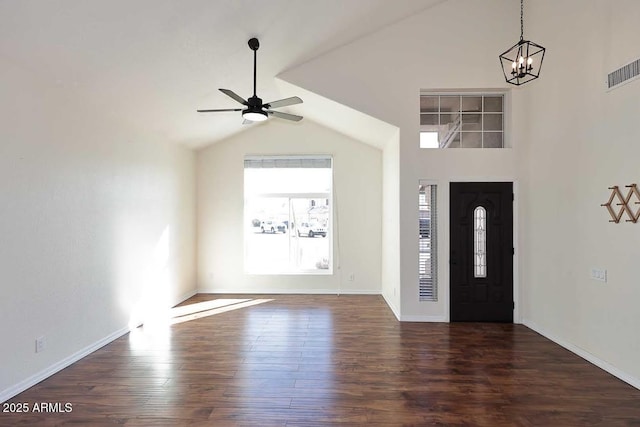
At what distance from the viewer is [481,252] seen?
5.02 m

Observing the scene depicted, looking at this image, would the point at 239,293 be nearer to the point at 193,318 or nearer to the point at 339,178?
the point at 193,318

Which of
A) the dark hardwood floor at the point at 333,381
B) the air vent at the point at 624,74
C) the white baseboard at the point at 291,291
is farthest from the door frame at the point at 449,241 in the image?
the white baseboard at the point at 291,291

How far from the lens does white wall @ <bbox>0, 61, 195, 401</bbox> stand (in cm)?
294

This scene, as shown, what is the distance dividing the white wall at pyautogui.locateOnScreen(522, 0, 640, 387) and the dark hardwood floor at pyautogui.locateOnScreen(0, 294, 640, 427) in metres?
0.40

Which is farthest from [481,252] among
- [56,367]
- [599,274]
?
[56,367]

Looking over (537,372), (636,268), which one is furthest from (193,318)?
(636,268)

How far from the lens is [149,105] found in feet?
14.6

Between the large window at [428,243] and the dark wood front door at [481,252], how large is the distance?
232 mm

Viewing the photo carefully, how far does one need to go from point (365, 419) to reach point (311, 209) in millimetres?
4611

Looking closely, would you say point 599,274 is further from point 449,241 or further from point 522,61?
point 522,61

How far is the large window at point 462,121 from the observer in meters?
5.12

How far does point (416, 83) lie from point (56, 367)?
5446 millimetres

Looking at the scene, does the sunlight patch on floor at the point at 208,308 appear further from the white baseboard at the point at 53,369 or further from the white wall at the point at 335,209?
the white baseboard at the point at 53,369

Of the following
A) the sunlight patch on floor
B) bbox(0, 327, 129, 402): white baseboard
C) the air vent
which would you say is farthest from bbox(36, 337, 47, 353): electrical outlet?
the air vent
